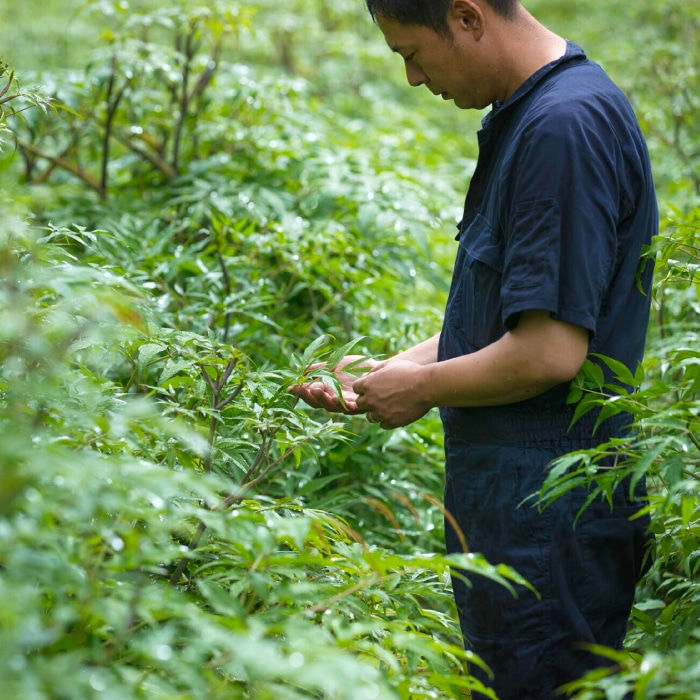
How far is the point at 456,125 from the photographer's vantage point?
8.32m

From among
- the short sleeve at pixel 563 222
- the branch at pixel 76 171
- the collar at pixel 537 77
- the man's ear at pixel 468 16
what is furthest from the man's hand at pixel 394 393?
the branch at pixel 76 171

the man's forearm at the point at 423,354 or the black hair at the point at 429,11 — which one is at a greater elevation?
the black hair at the point at 429,11

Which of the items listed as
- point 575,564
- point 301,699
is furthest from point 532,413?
point 301,699

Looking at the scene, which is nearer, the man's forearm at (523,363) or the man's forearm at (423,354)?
the man's forearm at (523,363)

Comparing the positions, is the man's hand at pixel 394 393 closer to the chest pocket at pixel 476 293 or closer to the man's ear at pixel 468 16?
the chest pocket at pixel 476 293

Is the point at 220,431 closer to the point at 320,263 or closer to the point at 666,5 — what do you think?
the point at 320,263

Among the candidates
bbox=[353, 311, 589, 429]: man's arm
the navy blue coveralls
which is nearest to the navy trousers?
the navy blue coveralls

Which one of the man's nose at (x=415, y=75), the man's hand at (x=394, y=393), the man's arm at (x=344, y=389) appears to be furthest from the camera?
the man's arm at (x=344, y=389)

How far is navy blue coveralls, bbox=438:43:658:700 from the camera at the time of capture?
168 cm

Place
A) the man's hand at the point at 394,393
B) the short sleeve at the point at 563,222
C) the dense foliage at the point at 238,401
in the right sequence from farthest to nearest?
the man's hand at the point at 394,393 < the short sleeve at the point at 563,222 < the dense foliage at the point at 238,401

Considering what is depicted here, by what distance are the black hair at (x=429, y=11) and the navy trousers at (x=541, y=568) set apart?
2.96ft

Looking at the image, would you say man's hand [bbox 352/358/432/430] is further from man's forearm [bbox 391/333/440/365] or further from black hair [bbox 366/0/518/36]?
black hair [bbox 366/0/518/36]

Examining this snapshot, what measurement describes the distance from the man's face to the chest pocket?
0.99 feet

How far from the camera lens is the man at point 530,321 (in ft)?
5.54
